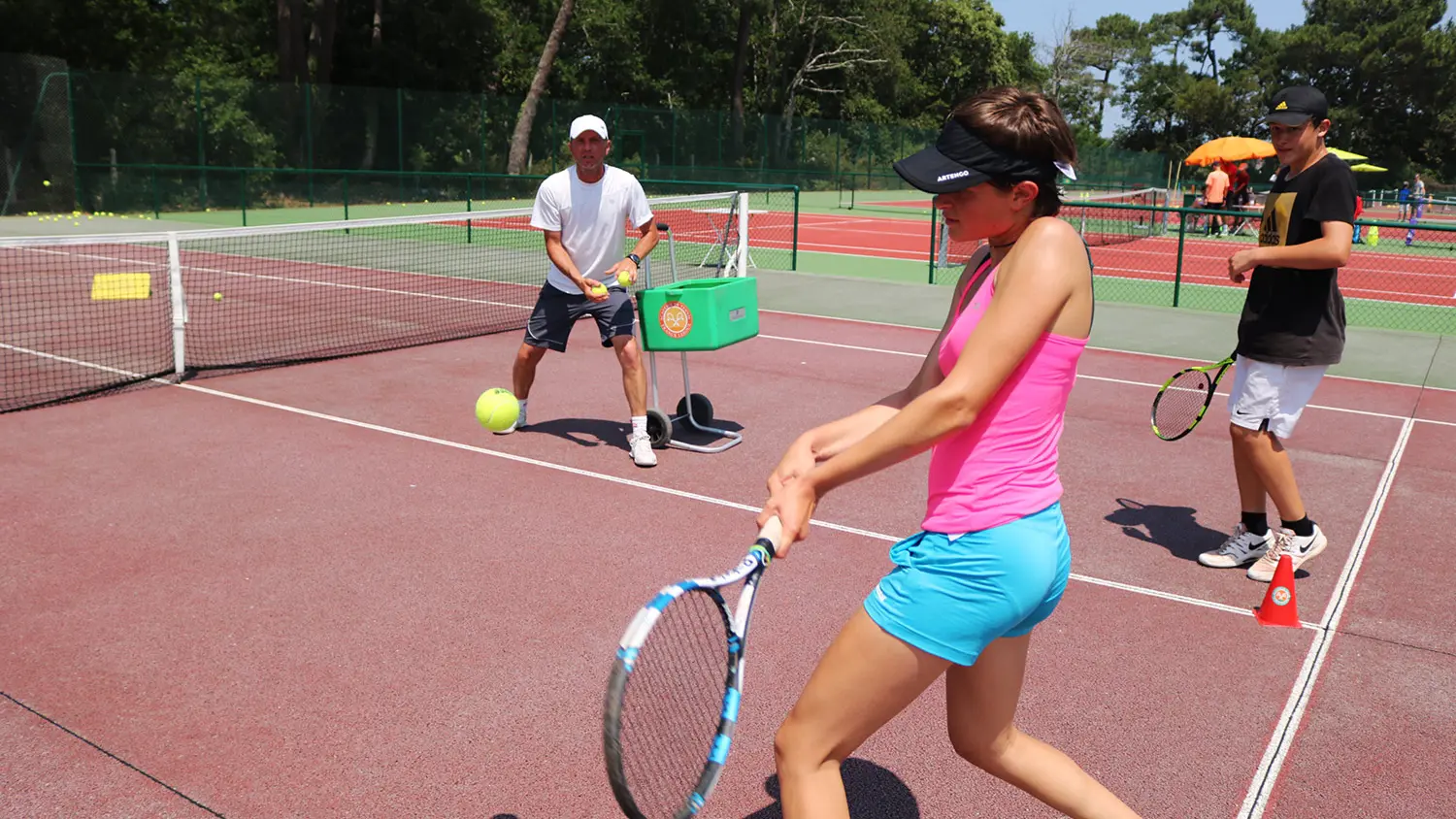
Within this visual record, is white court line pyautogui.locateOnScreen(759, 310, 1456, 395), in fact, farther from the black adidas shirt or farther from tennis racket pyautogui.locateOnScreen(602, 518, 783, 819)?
tennis racket pyautogui.locateOnScreen(602, 518, 783, 819)

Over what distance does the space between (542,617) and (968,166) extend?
3154mm

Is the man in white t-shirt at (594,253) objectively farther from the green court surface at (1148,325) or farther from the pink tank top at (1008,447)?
the green court surface at (1148,325)

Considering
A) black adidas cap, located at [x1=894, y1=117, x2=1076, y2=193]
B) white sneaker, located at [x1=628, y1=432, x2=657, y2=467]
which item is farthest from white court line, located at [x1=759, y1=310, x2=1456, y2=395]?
black adidas cap, located at [x1=894, y1=117, x2=1076, y2=193]

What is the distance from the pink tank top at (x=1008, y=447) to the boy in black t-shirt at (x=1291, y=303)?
3.15m

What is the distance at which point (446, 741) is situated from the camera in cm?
387

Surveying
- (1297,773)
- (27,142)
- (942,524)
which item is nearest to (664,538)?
(1297,773)

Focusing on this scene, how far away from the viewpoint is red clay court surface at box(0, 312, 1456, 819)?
3.70 meters

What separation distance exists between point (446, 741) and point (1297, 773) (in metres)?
2.81

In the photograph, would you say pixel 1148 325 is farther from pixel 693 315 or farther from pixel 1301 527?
pixel 1301 527

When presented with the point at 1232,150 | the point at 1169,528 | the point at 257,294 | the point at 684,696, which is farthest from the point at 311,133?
the point at 684,696

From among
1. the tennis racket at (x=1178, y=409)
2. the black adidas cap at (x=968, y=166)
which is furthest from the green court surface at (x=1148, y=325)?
the black adidas cap at (x=968, y=166)

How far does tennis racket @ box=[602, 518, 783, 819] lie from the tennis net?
206 inches

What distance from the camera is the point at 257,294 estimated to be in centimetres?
1485

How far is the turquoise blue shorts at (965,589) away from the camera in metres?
2.41
